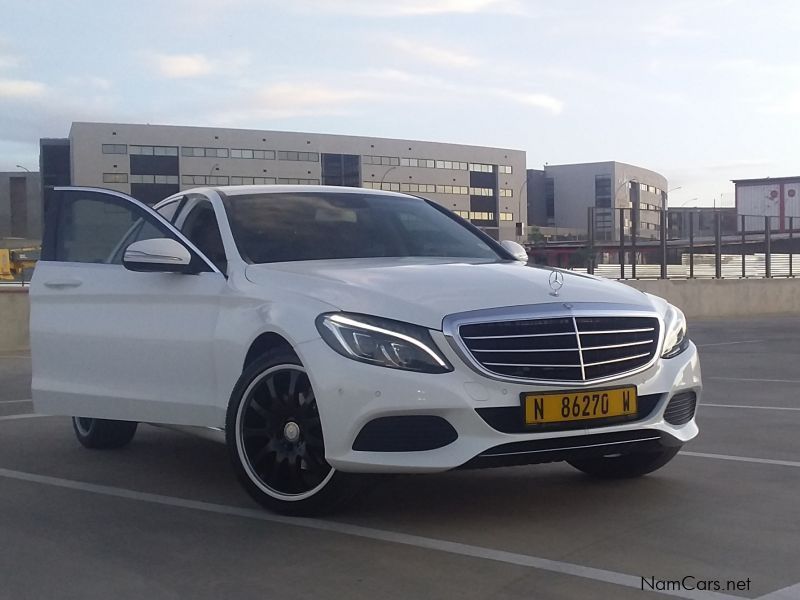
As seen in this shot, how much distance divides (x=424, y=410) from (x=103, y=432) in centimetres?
326

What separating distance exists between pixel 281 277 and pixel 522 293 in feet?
3.73

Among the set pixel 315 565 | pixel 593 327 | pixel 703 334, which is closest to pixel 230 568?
pixel 315 565

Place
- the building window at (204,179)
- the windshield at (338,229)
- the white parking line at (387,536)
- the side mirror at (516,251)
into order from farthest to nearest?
the building window at (204,179) → the side mirror at (516,251) → the windshield at (338,229) → the white parking line at (387,536)

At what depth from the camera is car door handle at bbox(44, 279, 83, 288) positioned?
6.09 m

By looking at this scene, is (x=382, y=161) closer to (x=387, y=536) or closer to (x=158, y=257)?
(x=158, y=257)

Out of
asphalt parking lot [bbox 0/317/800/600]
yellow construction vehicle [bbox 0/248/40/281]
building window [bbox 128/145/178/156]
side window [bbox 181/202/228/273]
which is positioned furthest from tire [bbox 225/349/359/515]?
building window [bbox 128/145/178/156]

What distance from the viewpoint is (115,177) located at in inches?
2566

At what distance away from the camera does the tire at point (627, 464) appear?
18.2ft

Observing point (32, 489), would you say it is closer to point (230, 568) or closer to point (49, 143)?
point (230, 568)

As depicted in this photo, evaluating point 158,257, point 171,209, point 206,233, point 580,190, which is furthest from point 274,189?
point 580,190

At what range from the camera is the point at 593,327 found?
471cm

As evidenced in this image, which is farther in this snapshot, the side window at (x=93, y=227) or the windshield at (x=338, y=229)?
the side window at (x=93, y=227)

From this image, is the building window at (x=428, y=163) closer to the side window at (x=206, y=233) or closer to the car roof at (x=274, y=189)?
the car roof at (x=274, y=189)

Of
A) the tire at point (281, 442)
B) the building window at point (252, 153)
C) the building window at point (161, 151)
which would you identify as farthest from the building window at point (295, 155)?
the tire at point (281, 442)
